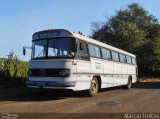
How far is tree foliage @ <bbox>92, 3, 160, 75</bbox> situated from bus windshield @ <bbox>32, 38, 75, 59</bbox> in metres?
32.2

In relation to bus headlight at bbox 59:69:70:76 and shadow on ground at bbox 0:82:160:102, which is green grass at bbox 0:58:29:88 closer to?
shadow on ground at bbox 0:82:160:102

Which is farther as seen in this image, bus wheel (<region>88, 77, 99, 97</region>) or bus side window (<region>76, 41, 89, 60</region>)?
bus wheel (<region>88, 77, 99, 97</region>)

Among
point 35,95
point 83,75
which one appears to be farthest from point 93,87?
point 35,95

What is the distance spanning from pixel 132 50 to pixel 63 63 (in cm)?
3309

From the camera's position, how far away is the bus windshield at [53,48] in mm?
16312

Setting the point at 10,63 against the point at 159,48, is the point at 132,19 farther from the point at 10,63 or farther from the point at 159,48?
the point at 10,63

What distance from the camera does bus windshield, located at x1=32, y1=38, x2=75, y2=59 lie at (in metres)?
16.3

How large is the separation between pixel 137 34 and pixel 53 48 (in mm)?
34369

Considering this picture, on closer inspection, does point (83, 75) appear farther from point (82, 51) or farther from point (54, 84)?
point (54, 84)

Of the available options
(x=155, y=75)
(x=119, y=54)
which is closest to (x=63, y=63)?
(x=119, y=54)

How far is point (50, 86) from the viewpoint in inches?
634

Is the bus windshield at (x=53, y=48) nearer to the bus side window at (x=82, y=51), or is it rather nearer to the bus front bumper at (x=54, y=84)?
the bus side window at (x=82, y=51)

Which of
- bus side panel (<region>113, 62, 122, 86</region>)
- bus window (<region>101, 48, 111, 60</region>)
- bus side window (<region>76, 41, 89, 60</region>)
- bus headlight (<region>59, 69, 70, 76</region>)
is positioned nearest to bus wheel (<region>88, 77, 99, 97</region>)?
bus side window (<region>76, 41, 89, 60</region>)

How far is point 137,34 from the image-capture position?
49.7m
